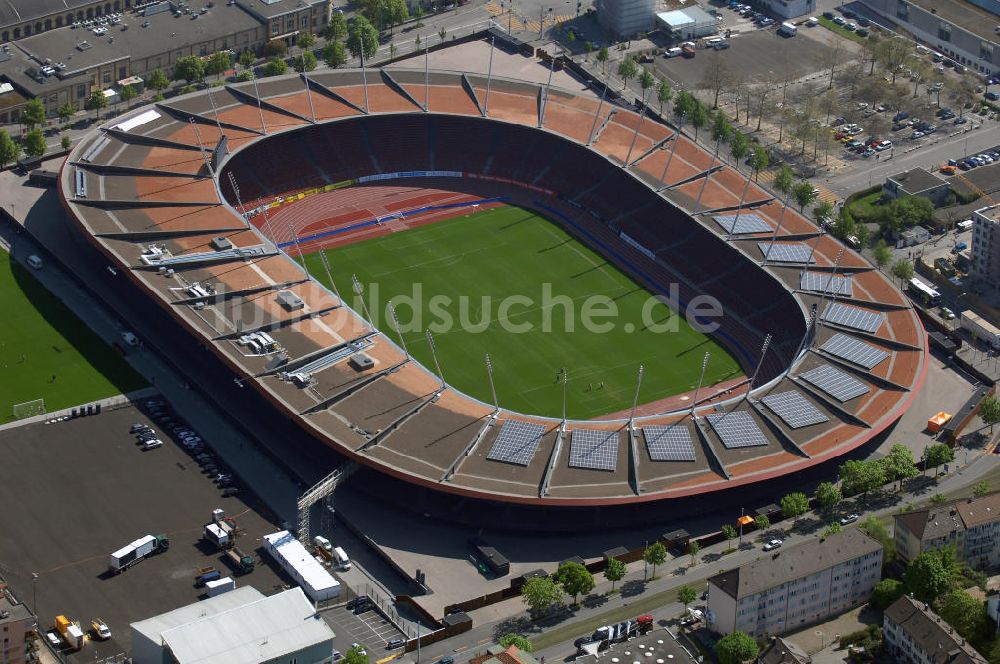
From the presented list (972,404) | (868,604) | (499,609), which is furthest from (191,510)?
(972,404)

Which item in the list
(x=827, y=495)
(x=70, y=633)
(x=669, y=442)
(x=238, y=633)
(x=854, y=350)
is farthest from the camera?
(x=854, y=350)

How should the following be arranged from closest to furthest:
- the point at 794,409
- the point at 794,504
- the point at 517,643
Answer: the point at 517,643
the point at 794,504
the point at 794,409

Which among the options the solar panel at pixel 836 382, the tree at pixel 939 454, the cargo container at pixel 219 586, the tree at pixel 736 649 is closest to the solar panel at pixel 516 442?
the cargo container at pixel 219 586

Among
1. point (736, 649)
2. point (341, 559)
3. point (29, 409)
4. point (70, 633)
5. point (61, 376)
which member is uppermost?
point (736, 649)

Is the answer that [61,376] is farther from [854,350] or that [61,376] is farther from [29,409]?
[854,350]

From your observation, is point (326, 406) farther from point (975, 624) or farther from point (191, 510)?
point (975, 624)

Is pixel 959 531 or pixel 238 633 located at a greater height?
pixel 238 633

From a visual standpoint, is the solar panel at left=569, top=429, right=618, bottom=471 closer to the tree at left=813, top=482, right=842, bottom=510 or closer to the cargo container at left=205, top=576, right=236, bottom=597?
the tree at left=813, top=482, right=842, bottom=510

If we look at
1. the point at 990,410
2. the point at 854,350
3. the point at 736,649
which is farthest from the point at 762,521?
the point at 990,410
